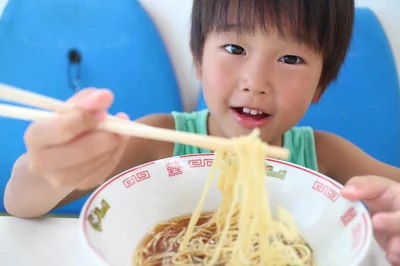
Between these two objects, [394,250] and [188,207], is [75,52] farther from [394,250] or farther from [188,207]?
[394,250]

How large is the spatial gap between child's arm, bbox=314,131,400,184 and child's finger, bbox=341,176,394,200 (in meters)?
0.49

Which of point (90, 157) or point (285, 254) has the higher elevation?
point (90, 157)

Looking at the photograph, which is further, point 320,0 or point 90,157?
point 320,0

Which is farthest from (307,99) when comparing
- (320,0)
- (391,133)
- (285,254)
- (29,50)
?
(29,50)

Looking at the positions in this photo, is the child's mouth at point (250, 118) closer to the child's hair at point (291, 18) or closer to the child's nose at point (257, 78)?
the child's nose at point (257, 78)

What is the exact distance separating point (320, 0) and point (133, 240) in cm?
60

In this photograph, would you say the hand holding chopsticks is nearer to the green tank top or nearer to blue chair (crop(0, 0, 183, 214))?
the green tank top

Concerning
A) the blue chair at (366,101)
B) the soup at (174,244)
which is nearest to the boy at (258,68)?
the soup at (174,244)

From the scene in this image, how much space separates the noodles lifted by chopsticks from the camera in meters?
0.60

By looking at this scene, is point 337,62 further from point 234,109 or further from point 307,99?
point 234,109

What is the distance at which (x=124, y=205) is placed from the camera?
0.67m

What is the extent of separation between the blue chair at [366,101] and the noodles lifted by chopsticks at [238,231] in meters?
0.95

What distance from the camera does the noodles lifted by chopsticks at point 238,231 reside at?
0.60 m

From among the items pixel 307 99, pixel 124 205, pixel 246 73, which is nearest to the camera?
pixel 124 205
